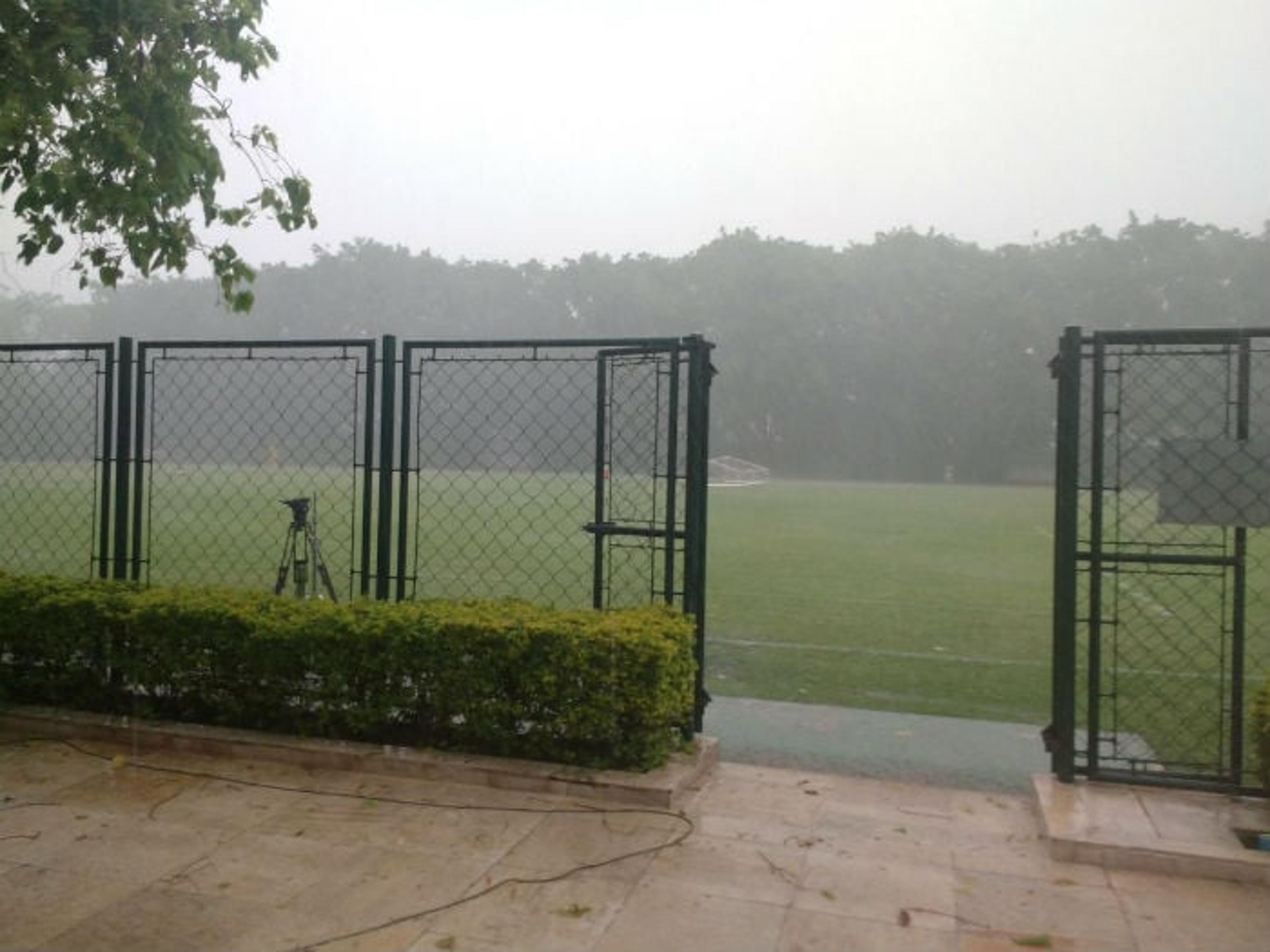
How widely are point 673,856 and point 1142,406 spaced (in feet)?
9.38

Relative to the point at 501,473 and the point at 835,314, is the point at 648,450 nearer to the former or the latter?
the point at 501,473

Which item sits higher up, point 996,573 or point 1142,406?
point 1142,406

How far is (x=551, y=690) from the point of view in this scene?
152 inches

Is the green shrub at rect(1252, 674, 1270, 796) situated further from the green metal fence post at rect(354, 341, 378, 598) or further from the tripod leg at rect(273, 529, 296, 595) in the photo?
the tripod leg at rect(273, 529, 296, 595)

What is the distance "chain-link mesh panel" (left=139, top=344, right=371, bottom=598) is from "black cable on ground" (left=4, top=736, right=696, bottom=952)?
1094 millimetres

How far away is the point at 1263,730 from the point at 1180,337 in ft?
4.74

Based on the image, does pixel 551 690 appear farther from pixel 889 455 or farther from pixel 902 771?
pixel 889 455

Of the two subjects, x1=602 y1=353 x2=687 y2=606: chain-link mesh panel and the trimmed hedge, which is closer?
the trimmed hedge

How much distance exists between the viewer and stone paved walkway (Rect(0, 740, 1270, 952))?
108 inches

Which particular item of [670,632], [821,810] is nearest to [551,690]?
Result: [670,632]

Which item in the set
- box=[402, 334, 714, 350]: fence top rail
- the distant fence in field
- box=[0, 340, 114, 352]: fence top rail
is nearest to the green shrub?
the distant fence in field

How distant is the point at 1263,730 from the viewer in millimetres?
3490

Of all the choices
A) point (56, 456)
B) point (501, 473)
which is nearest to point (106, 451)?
point (56, 456)

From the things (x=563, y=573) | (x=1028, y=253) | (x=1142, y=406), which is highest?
(x=1028, y=253)
